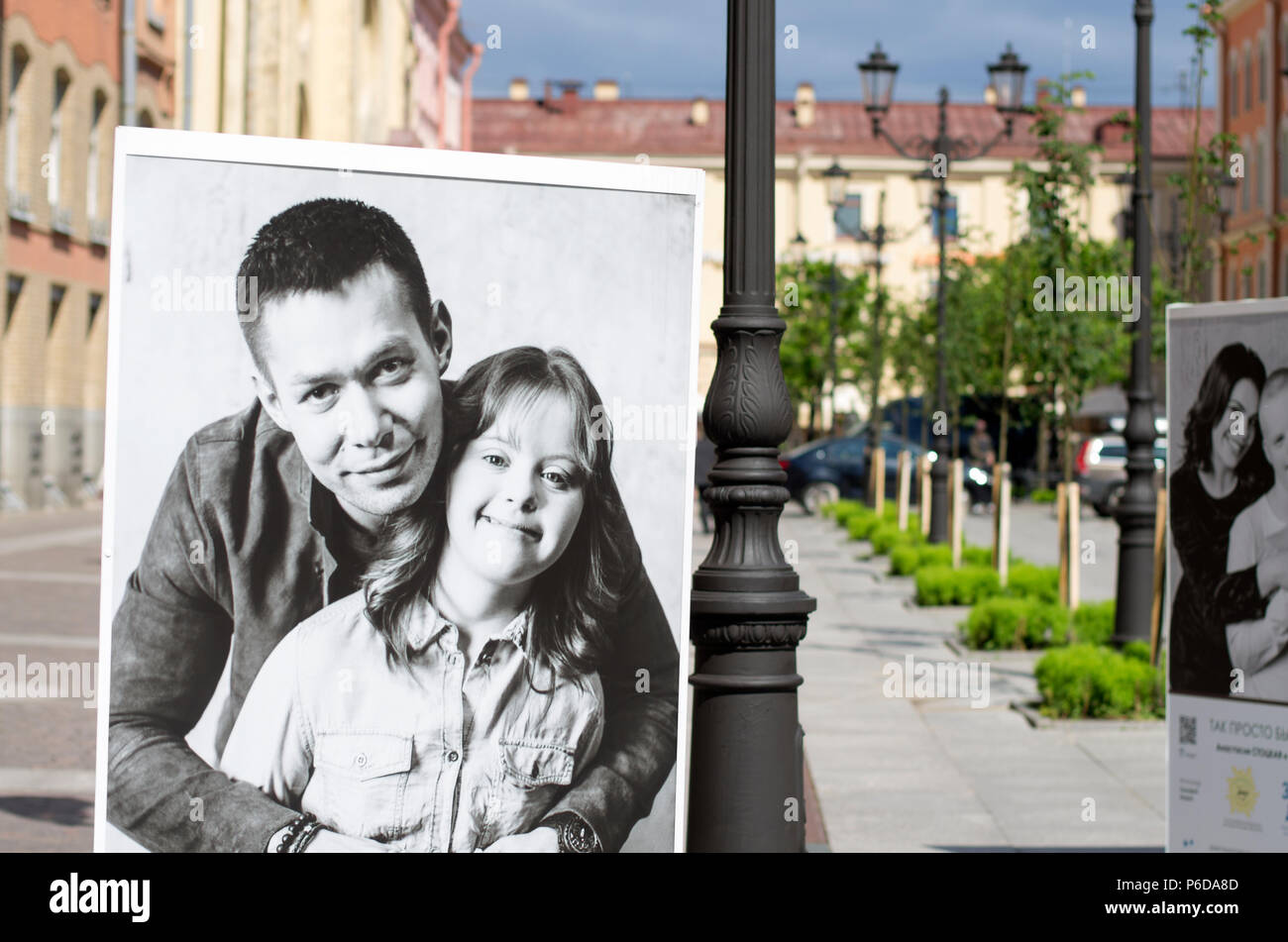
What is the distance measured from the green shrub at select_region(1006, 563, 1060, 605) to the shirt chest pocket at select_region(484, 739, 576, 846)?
36.6 ft

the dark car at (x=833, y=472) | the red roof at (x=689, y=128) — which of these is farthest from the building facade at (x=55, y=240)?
the red roof at (x=689, y=128)

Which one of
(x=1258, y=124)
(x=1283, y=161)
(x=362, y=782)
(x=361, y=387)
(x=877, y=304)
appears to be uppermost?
(x=1258, y=124)

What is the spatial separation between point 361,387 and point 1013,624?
10.4 meters

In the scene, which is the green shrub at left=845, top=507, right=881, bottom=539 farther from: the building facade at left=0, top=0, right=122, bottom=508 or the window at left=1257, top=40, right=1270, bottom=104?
the window at left=1257, top=40, right=1270, bottom=104

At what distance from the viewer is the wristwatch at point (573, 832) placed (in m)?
4.08

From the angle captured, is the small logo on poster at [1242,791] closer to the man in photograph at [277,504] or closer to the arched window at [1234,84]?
the man in photograph at [277,504]

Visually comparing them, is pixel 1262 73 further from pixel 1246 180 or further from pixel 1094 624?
pixel 1094 624

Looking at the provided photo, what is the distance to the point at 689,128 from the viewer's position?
7531 centimetres

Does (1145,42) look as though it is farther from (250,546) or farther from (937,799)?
(250,546)

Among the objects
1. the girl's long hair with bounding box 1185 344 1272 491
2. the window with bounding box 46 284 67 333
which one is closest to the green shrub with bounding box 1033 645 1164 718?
the girl's long hair with bounding box 1185 344 1272 491

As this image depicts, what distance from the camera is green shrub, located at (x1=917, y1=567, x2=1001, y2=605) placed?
1717 cm

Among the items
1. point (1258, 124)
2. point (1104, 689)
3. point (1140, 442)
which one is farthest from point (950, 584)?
point (1258, 124)

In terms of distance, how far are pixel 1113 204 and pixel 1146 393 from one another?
6552cm
